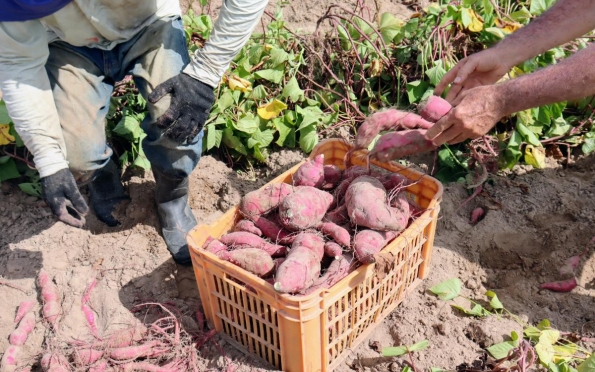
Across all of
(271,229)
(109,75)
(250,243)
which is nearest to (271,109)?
(109,75)

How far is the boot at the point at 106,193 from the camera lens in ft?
8.68

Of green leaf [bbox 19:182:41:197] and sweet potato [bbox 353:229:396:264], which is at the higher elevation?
sweet potato [bbox 353:229:396:264]

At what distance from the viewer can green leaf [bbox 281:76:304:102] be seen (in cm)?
282

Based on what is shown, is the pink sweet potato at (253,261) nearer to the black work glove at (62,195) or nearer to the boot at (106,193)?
the black work glove at (62,195)

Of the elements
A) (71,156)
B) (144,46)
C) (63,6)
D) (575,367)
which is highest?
(63,6)

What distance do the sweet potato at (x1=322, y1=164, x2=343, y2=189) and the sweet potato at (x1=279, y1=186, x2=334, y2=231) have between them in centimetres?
22

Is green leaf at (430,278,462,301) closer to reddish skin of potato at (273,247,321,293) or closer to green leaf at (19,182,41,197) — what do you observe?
reddish skin of potato at (273,247,321,293)

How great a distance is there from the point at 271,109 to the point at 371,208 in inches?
42.4

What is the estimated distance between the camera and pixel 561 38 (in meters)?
2.13

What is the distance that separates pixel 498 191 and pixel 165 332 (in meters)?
1.68

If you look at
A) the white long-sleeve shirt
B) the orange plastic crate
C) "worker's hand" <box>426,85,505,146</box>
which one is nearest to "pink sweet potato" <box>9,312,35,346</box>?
the white long-sleeve shirt

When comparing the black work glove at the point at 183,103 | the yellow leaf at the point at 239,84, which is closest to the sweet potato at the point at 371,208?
the black work glove at the point at 183,103

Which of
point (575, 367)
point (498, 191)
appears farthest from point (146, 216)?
point (575, 367)

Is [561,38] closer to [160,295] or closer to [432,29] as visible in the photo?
[432,29]
